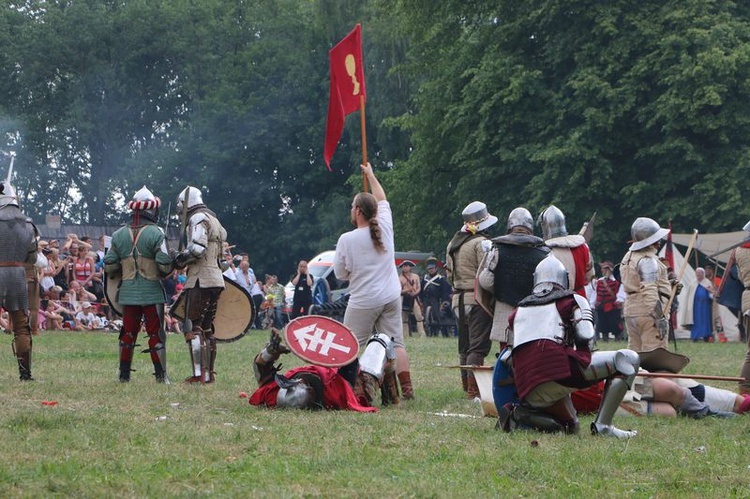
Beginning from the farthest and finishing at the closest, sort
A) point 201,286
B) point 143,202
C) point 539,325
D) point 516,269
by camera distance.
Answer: point 143,202 → point 201,286 → point 516,269 → point 539,325

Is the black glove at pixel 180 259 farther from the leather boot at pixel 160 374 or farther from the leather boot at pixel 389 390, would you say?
the leather boot at pixel 389 390

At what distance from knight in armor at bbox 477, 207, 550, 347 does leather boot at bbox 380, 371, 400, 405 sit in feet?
2.76

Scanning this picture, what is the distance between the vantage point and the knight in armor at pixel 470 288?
11.6 m

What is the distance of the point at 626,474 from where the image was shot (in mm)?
6793

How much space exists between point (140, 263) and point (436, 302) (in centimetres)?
1872

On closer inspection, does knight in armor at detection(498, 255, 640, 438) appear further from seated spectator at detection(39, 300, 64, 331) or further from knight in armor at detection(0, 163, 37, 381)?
seated spectator at detection(39, 300, 64, 331)

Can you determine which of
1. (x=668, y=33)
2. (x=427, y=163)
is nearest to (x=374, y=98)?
(x=427, y=163)

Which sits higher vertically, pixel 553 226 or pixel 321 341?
pixel 553 226

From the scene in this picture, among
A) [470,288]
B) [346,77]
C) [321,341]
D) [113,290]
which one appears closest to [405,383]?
[321,341]

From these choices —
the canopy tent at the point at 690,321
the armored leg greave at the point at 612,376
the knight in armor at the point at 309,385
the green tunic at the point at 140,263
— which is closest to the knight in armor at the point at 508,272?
the knight in armor at the point at 309,385

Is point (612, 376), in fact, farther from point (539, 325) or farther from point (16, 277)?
point (16, 277)

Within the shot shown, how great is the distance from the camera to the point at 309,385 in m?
9.66

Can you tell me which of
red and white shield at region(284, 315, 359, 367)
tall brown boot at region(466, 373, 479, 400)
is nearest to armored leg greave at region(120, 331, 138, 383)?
red and white shield at region(284, 315, 359, 367)

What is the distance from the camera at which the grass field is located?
617 cm
